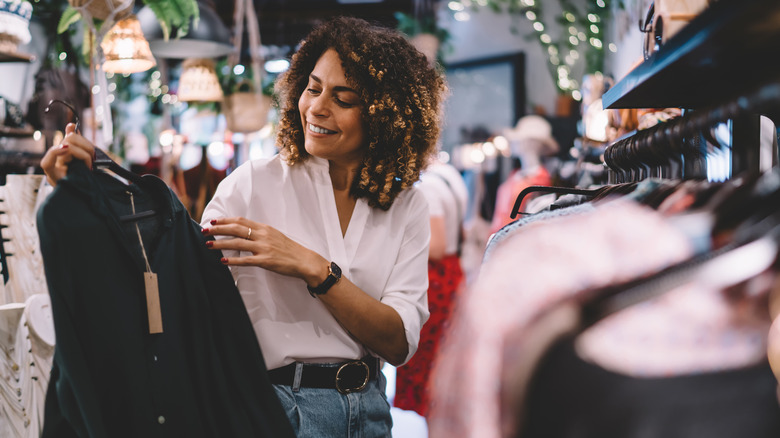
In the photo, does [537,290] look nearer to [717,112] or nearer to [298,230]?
[717,112]

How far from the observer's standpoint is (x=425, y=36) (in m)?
5.86

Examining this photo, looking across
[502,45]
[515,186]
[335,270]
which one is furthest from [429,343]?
[502,45]

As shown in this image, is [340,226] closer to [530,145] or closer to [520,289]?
[520,289]

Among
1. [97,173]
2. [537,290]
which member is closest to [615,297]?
[537,290]

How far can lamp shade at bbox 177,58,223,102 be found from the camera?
3842mm

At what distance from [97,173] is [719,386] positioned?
1.13 meters

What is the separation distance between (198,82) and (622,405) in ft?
12.0

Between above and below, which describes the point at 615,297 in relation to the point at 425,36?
below

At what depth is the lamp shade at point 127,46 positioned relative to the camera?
2375 mm

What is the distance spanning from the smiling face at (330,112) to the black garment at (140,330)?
1.18ft

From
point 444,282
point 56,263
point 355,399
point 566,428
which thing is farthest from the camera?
point 444,282

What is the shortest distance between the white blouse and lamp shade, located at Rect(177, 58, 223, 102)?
8.05 feet

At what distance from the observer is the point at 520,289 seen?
690mm

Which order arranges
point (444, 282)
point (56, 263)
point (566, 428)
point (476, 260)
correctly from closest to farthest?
point (566, 428) → point (56, 263) → point (444, 282) → point (476, 260)
